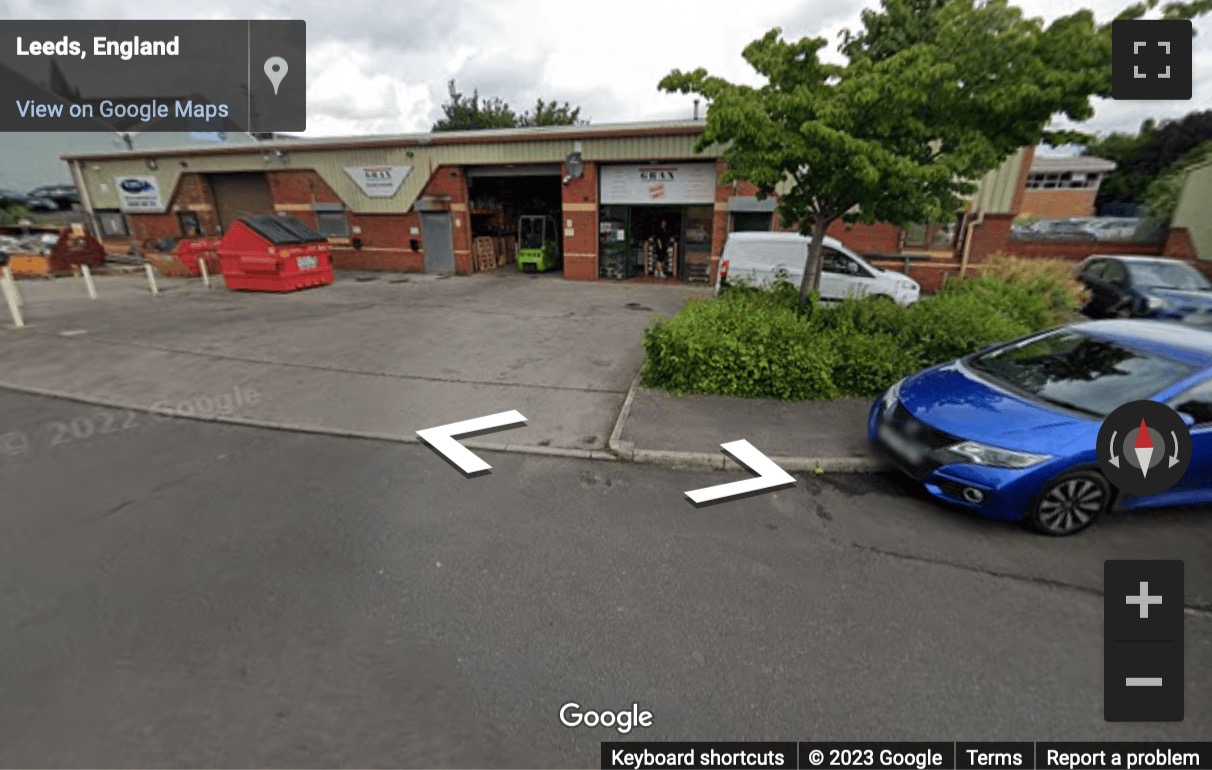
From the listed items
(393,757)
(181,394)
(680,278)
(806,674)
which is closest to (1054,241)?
(680,278)

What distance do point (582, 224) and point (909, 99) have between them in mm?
11800

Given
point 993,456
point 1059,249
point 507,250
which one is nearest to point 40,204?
point 507,250

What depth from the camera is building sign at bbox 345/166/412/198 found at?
58.3 ft

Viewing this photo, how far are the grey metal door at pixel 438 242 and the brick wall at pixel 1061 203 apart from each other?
140 ft

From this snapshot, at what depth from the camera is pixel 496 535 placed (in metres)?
3.60

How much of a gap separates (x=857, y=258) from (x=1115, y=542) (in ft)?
26.9

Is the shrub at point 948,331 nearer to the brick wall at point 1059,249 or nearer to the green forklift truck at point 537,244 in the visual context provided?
the brick wall at point 1059,249

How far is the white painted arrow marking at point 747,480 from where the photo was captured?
13.6ft

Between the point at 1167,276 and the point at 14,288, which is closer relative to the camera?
the point at 1167,276

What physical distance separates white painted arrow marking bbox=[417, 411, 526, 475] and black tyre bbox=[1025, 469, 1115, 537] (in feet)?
14.0

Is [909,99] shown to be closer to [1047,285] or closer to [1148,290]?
[1047,285]

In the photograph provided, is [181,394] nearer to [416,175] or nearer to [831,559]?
[831,559]

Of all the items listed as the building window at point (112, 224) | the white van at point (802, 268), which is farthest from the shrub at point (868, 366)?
the building window at point (112, 224)

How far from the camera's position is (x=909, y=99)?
5582mm
